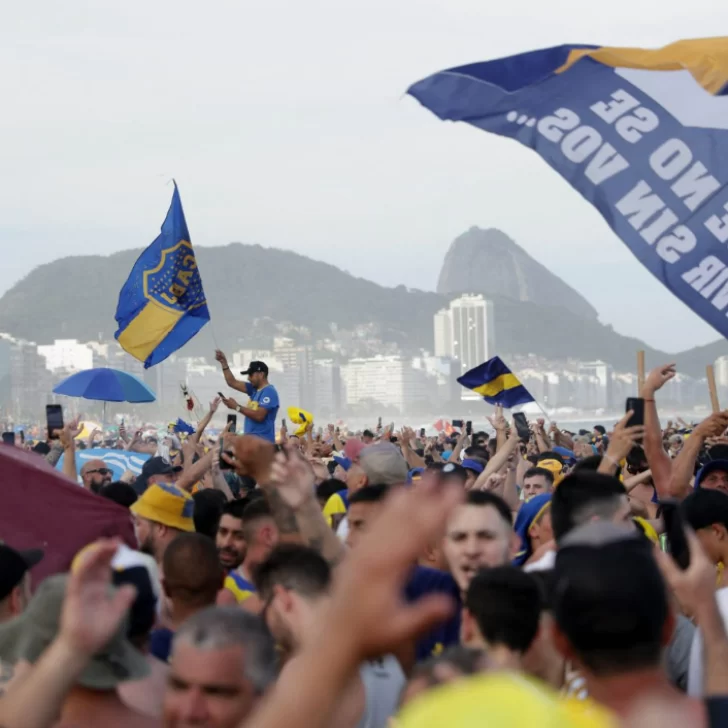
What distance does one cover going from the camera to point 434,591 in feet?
13.7

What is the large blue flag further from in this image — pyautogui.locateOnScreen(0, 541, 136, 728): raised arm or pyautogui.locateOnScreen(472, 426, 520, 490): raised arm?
pyautogui.locateOnScreen(0, 541, 136, 728): raised arm

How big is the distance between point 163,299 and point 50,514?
22.9 feet

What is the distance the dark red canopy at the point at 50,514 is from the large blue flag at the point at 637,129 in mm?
3266

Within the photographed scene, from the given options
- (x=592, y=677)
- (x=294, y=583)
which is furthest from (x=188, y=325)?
(x=592, y=677)

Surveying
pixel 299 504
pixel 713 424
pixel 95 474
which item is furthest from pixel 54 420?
pixel 299 504

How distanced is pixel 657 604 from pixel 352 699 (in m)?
0.89

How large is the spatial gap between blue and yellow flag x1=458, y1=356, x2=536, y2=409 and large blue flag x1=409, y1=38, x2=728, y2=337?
6613 millimetres

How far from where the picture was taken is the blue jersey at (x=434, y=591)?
3.90 m

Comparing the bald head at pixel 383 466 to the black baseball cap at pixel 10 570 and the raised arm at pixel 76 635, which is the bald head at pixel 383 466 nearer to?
the black baseball cap at pixel 10 570

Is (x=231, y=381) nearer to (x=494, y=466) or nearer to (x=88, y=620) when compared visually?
(x=494, y=466)

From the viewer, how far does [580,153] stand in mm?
7012

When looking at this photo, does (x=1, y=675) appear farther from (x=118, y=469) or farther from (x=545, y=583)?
(x=118, y=469)

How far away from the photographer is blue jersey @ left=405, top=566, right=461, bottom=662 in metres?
3.90

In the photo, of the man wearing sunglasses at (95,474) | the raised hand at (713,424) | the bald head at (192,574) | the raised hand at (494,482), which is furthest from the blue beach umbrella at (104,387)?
the bald head at (192,574)
